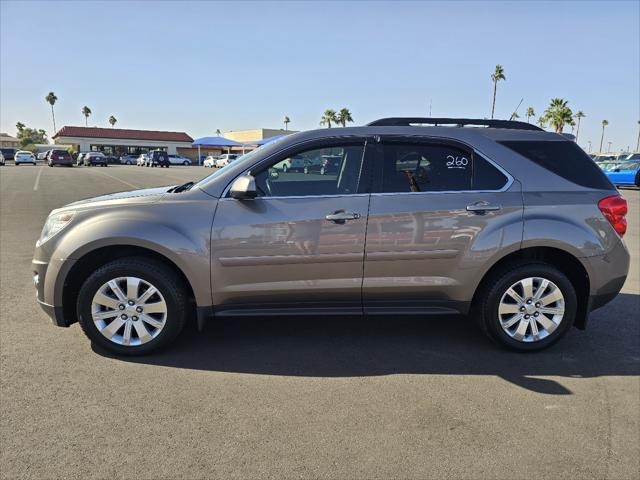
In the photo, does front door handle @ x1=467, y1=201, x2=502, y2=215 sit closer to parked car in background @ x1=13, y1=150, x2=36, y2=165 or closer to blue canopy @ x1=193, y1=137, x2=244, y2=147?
blue canopy @ x1=193, y1=137, x2=244, y2=147

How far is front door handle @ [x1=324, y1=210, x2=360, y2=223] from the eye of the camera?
144 inches

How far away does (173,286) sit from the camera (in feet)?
12.1

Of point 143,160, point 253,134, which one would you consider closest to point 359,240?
point 143,160

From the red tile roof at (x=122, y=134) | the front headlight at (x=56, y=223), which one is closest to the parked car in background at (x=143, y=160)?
the red tile roof at (x=122, y=134)

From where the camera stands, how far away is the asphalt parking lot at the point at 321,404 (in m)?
2.56

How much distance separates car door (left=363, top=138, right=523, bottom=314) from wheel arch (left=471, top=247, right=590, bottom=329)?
6.9 inches

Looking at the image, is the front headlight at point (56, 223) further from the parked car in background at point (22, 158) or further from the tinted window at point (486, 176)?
the parked car in background at point (22, 158)

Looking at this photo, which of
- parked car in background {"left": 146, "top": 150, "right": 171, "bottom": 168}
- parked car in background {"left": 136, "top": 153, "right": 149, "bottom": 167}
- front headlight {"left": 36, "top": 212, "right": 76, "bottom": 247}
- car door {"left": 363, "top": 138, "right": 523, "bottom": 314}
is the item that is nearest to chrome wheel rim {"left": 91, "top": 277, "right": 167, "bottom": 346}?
front headlight {"left": 36, "top": 212, "right": 76, "bottom": 247}

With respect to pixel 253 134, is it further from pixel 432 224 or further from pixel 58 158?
pixel 432 224

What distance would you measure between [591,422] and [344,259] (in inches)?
77.8

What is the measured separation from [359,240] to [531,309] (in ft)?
5.18

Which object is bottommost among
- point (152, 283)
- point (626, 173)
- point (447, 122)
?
point (152, 283)

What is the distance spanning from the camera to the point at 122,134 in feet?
237

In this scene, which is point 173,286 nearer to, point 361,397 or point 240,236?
point 240,236
